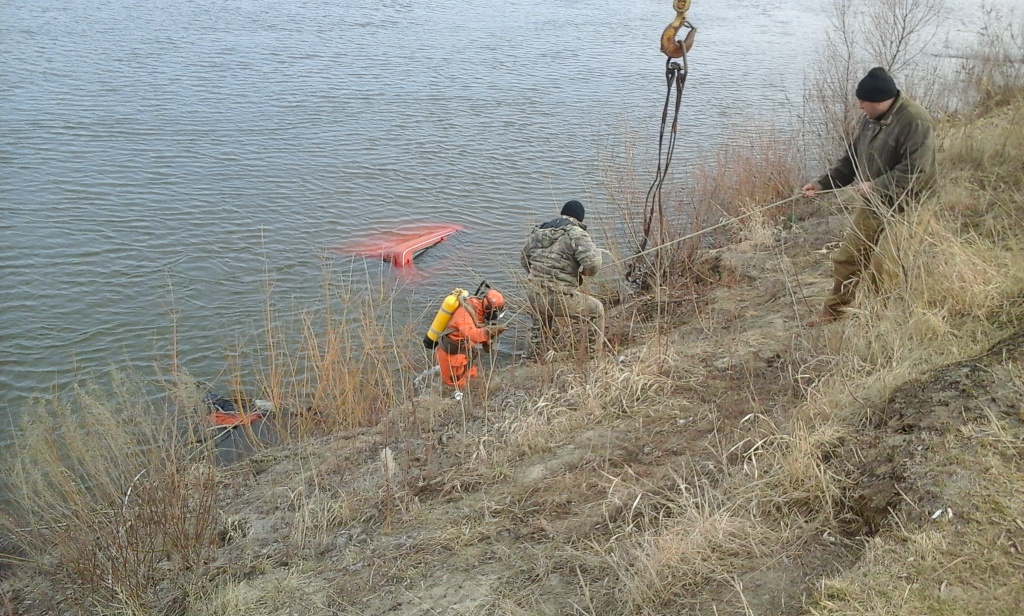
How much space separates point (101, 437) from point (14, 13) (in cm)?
1717

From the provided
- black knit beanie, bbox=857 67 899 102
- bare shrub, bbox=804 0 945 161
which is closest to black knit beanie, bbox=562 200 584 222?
black knit beanie, bbox=857 67 899 102

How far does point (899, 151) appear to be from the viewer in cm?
569

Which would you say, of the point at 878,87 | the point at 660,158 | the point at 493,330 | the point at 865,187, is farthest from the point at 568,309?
the point at 878,87

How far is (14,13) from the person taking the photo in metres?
18.9

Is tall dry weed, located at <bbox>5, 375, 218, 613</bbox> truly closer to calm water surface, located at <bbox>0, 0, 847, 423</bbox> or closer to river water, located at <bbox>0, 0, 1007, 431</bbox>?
river water, located at <bbox>0, 0, 1007, 431</bbox>

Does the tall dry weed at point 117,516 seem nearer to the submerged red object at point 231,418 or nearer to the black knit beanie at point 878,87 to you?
the submerged red object at point 231,418

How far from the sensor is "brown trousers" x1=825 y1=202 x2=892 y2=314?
5930 millimetres

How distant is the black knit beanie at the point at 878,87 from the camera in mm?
5508

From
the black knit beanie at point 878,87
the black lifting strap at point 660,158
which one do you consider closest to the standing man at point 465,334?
the black lifting strap at point 660,158

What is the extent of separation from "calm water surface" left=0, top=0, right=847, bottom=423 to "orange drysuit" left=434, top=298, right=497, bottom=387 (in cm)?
122

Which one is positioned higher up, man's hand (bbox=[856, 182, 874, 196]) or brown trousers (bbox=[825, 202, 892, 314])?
man's hand (bbox=[856, 182, 874, 196])

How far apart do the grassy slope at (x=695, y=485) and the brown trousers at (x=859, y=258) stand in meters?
0.22

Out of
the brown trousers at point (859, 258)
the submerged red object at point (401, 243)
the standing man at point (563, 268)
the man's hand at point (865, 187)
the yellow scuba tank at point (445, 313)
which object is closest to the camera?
the man's hand at point (865, 187)

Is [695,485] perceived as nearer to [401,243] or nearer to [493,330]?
[493,330]
